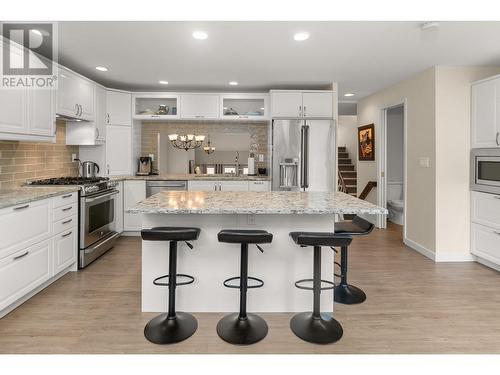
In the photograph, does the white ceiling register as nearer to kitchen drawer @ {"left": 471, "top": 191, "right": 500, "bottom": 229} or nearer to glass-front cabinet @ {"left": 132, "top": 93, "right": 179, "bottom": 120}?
glass-front cabinet @ {"left": 132, "top": 93, "right": 179, "bottom": 120}

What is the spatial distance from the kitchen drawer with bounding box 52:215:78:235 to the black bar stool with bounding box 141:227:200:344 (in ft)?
4.64

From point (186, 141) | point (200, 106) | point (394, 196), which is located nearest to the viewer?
point (200, 106)

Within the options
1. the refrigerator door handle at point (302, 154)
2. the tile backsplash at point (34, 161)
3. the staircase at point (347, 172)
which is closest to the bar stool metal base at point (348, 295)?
the refrigerator door handle at point (302, 154)

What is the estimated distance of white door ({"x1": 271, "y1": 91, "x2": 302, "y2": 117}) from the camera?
16.3 feet

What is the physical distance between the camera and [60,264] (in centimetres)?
325

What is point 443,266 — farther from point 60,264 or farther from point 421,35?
point 60,264

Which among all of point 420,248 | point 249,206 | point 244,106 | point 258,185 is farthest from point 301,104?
point 249,206

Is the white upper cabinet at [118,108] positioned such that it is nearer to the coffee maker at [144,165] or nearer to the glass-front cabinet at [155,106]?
the glass-front cabinet at [155,106]

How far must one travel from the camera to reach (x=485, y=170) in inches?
147

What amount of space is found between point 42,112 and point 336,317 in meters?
3.48

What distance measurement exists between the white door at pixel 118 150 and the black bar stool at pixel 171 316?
3.16 m

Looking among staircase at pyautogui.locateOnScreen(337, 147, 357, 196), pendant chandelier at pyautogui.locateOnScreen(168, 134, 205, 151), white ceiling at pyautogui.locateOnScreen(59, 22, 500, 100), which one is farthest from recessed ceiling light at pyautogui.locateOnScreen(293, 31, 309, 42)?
staircase at pyautogui.locateOnScreen(337, 147, 357, 196)

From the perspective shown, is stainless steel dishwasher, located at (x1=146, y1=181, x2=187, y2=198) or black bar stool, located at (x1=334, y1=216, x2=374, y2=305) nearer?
black bar stool, located at (x1=334, y1=216, x2=374, y2=305)

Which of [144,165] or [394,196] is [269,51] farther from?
[394,196]
